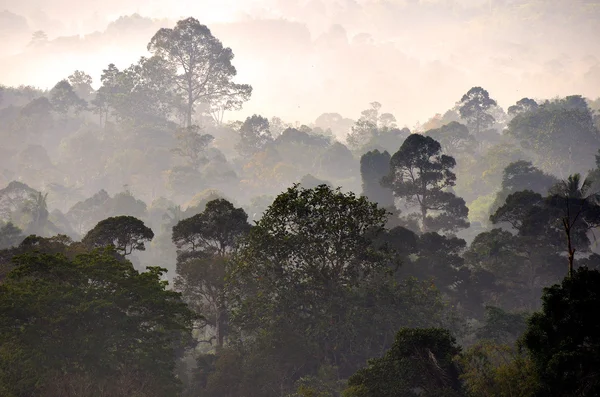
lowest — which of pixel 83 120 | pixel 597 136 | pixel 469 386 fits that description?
pixel 469 386

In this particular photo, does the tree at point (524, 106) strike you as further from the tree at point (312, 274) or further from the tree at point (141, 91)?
the tree at point (312, 274)

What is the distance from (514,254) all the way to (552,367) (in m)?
29.5

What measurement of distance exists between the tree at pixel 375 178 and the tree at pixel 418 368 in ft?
168

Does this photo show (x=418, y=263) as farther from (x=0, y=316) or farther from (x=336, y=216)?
(x=0, y=316)

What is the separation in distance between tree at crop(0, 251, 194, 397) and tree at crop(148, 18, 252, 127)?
3645 inches

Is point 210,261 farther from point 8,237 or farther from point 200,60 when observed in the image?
point 200,60

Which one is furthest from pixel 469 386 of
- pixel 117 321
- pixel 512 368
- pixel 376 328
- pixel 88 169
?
pixel 88 169

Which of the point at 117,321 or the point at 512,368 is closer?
the point at 512,368

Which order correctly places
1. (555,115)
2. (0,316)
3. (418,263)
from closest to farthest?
(0,316) < (418,263) < (555,115)

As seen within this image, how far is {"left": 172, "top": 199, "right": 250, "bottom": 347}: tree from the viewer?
Result: 3800cm

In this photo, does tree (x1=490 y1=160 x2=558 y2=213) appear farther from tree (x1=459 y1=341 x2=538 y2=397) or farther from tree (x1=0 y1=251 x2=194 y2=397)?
tree (x1=0 y1=251 x2=194 y2=397)

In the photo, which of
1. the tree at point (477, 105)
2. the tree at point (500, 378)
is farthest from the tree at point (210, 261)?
the tree at point (477, 105)

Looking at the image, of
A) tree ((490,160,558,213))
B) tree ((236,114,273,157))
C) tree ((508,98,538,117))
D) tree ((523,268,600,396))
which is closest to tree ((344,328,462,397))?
tree ((523,268,600,396))

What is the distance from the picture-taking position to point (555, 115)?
94750 mm
